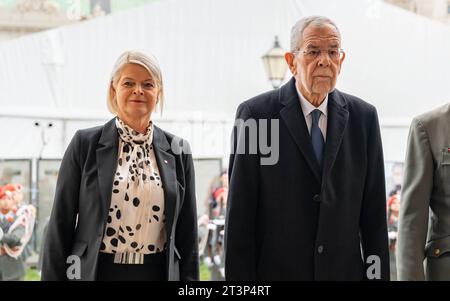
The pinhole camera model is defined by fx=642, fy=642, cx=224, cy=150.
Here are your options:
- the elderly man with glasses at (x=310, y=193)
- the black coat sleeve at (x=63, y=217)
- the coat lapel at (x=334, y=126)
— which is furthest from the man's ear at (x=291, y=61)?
the black coat sleeve at (x=63, y=217)

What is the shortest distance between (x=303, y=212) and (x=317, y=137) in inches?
7.7

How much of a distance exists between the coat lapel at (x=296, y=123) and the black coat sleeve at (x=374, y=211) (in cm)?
14

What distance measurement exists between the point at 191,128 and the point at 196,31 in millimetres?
904

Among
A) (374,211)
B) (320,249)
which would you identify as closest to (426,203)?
(374,211)

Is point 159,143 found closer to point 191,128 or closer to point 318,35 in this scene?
point 318,35

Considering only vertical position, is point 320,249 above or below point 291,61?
below

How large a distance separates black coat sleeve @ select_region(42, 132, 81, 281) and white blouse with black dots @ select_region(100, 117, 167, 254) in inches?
4.3

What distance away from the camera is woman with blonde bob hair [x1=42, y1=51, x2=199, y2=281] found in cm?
156

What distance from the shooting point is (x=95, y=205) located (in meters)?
1.56

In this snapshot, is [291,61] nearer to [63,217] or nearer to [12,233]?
[63,217]

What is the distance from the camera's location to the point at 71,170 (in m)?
1.60

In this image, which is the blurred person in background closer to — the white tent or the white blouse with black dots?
the white tent

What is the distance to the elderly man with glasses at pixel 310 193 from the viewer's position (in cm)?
155

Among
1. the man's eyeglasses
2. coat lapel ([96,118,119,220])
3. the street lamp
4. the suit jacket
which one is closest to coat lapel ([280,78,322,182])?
the man's eyeglasses
